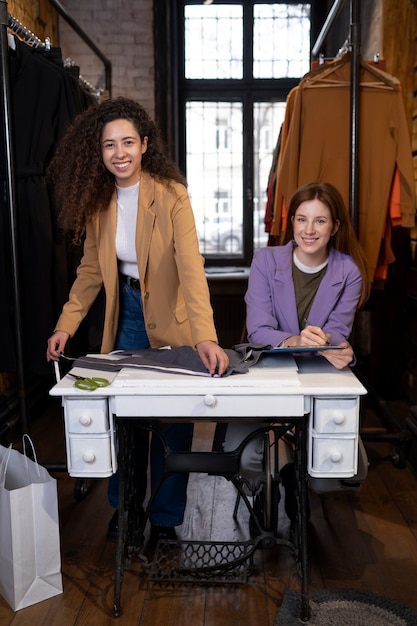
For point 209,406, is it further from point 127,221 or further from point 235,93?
point 235,93

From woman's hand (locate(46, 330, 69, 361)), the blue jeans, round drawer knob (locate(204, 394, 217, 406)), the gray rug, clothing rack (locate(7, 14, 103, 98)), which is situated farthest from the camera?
clothing rack (locate(7, 14, 103, 98))

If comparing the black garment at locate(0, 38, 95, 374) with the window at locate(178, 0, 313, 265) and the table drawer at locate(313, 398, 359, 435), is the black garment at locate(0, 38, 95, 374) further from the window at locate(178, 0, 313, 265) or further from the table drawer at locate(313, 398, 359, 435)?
the window at locate(178, 0, 313, 265)

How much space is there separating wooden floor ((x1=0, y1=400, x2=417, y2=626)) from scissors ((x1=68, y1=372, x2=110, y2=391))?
704 millimetres

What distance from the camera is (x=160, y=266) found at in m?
2.23

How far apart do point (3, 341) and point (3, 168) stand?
0.72 meters

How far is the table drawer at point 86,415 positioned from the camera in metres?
1.89

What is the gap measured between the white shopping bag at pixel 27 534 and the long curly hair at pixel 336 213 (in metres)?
1.24

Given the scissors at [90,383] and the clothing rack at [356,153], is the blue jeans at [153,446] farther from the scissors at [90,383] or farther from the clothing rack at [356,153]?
the clothing rack at [356,153]

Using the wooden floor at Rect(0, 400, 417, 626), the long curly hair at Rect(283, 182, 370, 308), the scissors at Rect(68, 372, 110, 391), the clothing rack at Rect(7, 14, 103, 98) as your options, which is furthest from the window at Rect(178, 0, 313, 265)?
the scissors at Rect(68, 372, 110, 391)

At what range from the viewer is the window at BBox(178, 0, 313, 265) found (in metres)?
5.91

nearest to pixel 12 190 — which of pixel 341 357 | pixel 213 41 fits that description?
pixel 341 357

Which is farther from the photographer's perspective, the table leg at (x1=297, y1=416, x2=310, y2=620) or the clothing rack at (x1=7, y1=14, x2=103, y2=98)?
the clothing rack at (x1=7, y1=14, x2=103, y2=98)

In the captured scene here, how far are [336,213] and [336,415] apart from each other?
2.66ft

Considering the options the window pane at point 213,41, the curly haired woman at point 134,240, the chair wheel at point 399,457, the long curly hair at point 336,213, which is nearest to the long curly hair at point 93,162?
the curly haired woman at point 134,240
